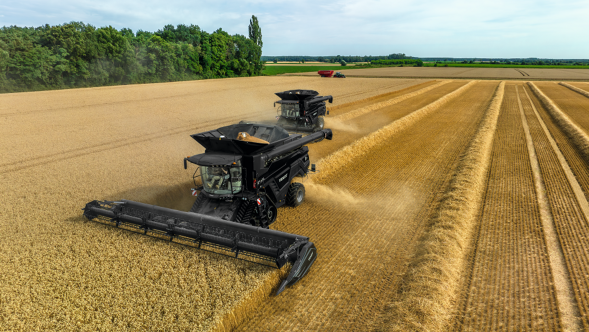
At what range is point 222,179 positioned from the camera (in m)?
8.05

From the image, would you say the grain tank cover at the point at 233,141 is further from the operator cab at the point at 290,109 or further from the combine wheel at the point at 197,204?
the operator cab at the point at 290,109

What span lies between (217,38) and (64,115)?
53479mm

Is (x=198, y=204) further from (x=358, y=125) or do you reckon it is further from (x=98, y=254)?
(x=358, y=125)

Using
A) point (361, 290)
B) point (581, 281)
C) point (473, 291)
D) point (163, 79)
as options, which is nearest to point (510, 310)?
point (473, 291)

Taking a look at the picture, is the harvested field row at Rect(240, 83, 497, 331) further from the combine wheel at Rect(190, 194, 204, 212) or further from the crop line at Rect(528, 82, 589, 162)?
the crop line at Rect(528, 82, 589, 162)

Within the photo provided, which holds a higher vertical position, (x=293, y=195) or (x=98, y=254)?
(x=293, y=195)

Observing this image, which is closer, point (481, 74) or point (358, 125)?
point (358, 125)

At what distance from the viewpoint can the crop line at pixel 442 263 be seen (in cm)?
575

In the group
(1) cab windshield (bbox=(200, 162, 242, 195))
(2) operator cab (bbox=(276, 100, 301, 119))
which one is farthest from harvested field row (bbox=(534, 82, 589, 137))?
(1) cab windshield (bbox=(200, 162, 242, 195))

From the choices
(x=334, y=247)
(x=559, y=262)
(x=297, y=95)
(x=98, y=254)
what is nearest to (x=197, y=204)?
(x=98, y=254)

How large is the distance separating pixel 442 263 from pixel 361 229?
2.45m

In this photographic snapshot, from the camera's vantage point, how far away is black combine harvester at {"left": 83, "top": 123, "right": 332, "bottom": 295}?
696 centimetres

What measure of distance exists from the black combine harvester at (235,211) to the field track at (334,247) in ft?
1.21

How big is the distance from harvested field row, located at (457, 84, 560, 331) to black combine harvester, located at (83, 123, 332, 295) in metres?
3.62
